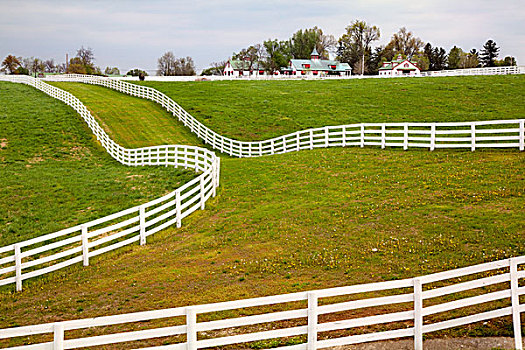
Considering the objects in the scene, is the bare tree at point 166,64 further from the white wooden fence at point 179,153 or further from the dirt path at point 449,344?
the dirt path at point 449,344

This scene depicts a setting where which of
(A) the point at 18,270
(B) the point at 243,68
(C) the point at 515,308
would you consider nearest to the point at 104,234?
(A) the point at 18,270

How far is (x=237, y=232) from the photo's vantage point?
1586cm

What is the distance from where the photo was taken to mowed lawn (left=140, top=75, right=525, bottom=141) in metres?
42.6

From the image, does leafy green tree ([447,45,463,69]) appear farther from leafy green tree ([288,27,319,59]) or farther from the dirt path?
the dirt path

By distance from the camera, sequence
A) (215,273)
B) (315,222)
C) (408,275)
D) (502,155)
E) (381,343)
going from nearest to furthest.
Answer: (381,343) → (408,275) → (215,273) → (315,222) → (502,155)

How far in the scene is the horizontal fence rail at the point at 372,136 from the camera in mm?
23562

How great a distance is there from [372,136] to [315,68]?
88558 millimetres

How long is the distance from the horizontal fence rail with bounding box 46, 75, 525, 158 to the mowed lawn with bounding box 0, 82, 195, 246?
8.25 meters

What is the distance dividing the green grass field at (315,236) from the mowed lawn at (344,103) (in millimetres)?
18671

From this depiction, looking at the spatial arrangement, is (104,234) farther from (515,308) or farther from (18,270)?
(515,308)

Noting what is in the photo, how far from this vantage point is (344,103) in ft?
171

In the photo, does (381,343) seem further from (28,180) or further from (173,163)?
(28,180)

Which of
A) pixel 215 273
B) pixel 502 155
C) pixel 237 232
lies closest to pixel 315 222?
pixel 237 232

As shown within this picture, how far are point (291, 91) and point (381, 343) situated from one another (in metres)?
54.9
